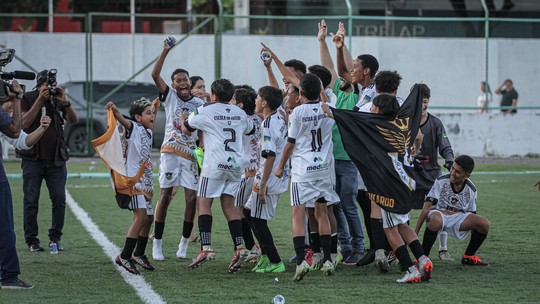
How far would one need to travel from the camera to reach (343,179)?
1028 cm

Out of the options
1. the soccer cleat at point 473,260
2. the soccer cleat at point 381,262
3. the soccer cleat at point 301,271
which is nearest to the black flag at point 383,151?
the soccer cleat at point 381,262

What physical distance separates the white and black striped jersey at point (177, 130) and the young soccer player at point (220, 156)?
1023 millimetres

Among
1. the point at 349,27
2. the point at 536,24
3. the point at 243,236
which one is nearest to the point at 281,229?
the point at 243,236

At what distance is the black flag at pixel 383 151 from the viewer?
29.9 feet

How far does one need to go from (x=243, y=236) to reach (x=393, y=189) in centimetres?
224

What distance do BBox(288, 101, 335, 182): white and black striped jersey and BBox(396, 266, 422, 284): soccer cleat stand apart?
4.21ft

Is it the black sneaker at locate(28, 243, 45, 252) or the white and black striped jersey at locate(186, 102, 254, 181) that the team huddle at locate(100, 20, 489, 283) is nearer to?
the white and black striped jersey at locate(186, 102, 254, 181)

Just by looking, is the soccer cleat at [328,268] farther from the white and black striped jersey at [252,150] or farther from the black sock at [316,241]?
the white and black striped jersey at [252,150]

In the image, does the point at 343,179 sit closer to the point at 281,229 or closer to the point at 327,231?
the point at 327,231

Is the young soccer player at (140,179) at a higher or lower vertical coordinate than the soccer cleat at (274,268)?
higher

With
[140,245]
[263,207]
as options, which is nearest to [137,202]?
[140,245]

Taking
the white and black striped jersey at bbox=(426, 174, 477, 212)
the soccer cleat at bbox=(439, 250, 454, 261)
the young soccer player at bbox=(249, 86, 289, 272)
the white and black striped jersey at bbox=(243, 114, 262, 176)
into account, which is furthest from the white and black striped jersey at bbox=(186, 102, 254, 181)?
the soccer cleat at bbox=(439, 250, 454, 261)

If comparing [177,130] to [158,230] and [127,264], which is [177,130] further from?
[127,264]

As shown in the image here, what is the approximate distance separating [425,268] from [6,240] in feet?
12.6
